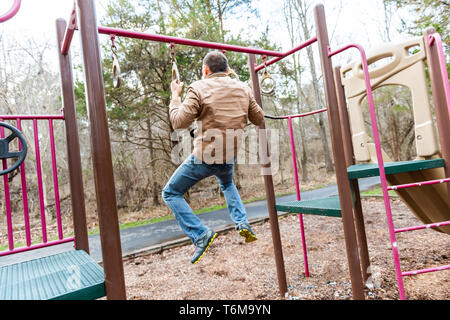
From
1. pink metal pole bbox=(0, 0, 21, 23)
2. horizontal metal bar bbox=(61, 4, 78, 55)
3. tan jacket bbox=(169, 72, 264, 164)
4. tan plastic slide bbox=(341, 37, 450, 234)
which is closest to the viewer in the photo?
pink metal pole bbox=(0, 0, 21, 23)

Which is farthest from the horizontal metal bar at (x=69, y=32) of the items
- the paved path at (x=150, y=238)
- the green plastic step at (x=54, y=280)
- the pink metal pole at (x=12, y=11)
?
the paved path at (x=150, y=238)

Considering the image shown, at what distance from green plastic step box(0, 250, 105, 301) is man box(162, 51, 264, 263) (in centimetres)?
62

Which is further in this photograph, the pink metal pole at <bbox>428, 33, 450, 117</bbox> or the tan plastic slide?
the tan plastic slide

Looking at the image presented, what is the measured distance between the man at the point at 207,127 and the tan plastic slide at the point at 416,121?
1371 millimetres

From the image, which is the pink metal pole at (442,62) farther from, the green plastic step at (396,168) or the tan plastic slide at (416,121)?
the green plastic step at (396,168)

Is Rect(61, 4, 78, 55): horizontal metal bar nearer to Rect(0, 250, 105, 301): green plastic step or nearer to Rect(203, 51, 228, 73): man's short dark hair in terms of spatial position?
Rect(203, 51, 228, 73): man's short dark hair

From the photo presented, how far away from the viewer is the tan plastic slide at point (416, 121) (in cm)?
220

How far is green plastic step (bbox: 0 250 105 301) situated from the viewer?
1.05 metres

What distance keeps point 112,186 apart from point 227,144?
2.99 feet

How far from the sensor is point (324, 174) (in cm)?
1221

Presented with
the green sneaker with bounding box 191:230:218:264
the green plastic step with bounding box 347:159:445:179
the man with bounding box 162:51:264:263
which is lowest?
the green sneaker with bounding box 191:230:218:264

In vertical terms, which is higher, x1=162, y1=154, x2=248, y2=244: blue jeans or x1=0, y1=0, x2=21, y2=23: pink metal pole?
x1=0, y1=0, x2=21, y2=23: pink metal pole

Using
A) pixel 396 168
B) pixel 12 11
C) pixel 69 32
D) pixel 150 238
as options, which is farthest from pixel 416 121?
pixel 150 238

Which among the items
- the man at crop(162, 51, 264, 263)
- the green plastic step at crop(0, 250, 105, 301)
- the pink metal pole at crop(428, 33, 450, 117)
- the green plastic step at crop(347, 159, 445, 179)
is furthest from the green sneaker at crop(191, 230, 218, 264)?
the pink metal pole at crop(428, 33, 450, 117)
